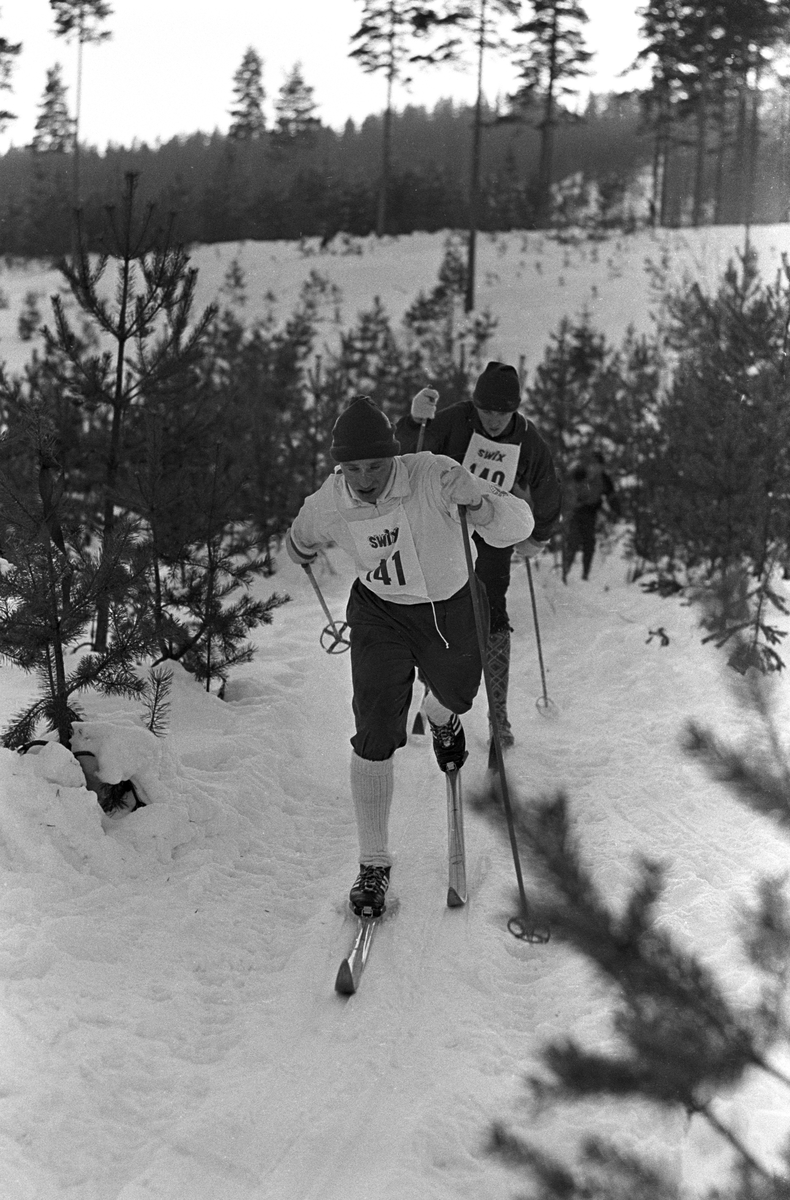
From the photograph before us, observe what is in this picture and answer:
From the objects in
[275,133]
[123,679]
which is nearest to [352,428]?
[123,679]

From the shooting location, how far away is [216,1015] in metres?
3.23

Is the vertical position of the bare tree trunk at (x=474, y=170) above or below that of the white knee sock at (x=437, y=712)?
above

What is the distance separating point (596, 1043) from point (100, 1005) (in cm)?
165

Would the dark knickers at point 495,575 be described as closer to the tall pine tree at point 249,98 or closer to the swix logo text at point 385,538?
the swix logo text at point 385,538

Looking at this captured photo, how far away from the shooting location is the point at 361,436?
3404mm

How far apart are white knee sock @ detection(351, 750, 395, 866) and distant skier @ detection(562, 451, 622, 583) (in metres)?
8.27

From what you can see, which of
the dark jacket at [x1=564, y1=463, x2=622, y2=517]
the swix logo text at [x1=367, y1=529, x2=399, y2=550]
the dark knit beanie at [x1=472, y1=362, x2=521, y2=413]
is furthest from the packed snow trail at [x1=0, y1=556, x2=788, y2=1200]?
the dark jacket at [x1=564, y1=463, x2=622, y2=517]

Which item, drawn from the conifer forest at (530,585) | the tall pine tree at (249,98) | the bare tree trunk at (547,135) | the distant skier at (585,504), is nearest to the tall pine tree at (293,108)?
the tall pine tree at (249,98)

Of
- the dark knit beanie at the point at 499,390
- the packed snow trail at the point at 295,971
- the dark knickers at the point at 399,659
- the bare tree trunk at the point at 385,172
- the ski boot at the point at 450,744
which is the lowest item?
the packed snow trail at the point at 295,971

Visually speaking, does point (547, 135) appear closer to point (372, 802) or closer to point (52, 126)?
point (52, 126)

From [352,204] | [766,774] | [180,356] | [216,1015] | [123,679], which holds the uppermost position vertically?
[352,204]

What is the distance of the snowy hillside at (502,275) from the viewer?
88.3 ft

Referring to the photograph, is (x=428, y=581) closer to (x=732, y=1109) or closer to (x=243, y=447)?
(x=732, y=1109)

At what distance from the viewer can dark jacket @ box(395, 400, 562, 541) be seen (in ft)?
16.7
